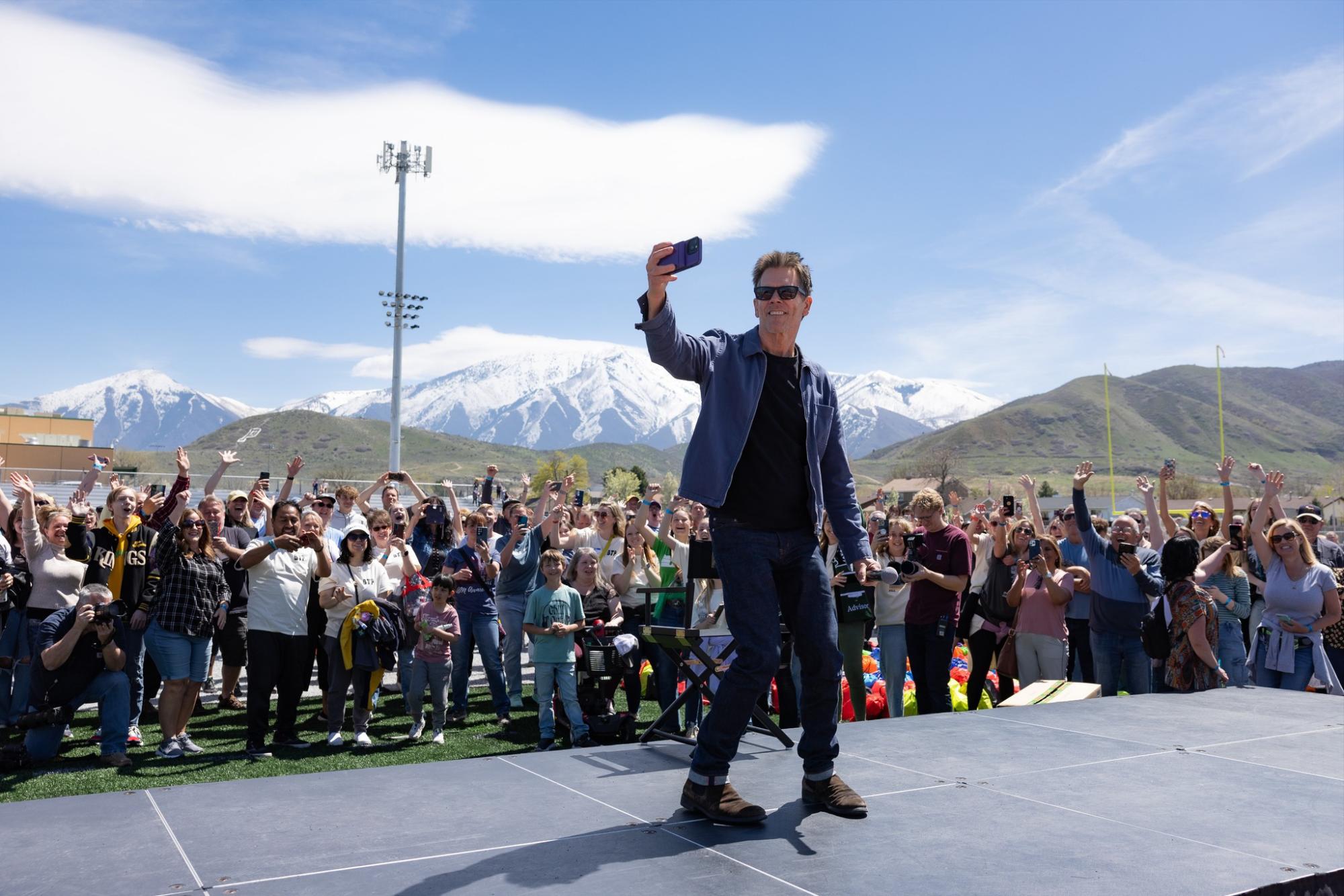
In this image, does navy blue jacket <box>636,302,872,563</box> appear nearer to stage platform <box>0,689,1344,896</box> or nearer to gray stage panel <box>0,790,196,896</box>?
stage platform <box>0,689,1344,896</box>

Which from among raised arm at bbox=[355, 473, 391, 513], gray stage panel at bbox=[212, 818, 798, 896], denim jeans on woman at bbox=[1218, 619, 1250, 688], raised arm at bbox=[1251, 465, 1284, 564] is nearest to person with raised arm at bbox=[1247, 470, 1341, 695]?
raised arm at bbox=[1251, 465, 1284, 564]

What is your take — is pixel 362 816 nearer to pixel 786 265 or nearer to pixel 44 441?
pixel 786 265

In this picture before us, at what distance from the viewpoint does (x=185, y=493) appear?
27.6ft

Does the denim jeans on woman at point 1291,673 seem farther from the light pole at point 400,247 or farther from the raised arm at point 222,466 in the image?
the light pole at point 400,247

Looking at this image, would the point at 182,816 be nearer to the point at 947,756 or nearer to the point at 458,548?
the point at 947,756

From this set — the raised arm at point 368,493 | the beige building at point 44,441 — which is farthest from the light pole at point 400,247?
the beige building at point 44,441

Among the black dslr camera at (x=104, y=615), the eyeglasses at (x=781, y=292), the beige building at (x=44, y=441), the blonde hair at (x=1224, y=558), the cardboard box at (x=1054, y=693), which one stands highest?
the beige building at (x=44, y=441)

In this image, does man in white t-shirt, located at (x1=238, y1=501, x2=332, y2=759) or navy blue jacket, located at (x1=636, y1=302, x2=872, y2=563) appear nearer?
navy blue jacket, located at (x1=636, y1=302, x2=872, y2=563)

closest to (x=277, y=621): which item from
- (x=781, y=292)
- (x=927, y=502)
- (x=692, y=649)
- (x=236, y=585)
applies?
(x=236, y=585)

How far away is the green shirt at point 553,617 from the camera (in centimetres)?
856

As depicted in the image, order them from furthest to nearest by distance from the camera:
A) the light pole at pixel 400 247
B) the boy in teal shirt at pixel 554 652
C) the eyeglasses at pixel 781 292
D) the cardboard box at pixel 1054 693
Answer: the light pole at pixel 400 247, the boy in teal shirt at pixel 554 652, the cardboard box at pixel 1054 693, the eyeglasses at pixel 781 292

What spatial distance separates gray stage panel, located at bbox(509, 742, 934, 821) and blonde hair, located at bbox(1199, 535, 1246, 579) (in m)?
5.95

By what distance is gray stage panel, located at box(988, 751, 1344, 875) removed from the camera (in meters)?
3.62

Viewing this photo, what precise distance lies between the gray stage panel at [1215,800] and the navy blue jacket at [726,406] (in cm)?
143
